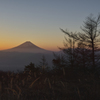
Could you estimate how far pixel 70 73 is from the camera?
5.92 meters

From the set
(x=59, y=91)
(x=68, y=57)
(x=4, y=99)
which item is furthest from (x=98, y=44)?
(x=4, y=99)

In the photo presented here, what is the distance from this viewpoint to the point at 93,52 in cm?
1808

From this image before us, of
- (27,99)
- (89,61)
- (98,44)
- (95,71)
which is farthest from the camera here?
(98,44)

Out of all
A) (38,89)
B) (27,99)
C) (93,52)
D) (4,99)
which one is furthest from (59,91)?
(93,52)

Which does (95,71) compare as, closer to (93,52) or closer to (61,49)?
(93,52)

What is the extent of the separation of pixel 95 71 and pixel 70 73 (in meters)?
1.49

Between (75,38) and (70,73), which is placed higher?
(75,38)

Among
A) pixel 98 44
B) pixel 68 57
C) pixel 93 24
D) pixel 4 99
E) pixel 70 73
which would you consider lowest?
pixel 4 99

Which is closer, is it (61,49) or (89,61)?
(89,61)

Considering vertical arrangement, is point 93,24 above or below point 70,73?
above

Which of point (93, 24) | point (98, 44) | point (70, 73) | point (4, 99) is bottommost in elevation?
point (4, 99)

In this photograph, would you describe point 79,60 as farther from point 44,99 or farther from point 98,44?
point 44,99

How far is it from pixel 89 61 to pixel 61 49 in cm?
525

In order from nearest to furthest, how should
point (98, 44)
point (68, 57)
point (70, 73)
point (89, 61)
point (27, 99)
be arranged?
point (27, 99), point (70, 73), point (89, 61), point (98, 44), point (68, 57)
